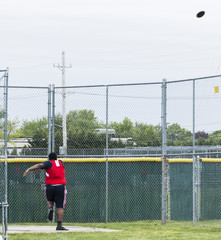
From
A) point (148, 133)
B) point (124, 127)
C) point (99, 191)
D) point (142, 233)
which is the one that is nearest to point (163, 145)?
point (148, 133)

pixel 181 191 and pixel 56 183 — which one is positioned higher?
pixel 56 183

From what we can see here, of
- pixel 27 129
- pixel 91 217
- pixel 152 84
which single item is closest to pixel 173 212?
pixel 91 217

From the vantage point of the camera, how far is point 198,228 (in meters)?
11.9

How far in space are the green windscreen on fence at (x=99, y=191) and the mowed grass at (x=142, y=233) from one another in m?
0.70

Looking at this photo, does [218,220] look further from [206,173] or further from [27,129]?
[27,129]

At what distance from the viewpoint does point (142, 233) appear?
35.3ft

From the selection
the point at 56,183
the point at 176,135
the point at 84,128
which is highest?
the point at 84,128

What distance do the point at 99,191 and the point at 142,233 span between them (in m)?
3.23

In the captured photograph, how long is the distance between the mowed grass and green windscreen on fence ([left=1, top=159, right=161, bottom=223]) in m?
0.70

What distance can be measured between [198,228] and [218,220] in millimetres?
2144

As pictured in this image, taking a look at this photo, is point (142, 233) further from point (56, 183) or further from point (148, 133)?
point (148, 133)

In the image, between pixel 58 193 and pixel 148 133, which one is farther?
pixel 148 133

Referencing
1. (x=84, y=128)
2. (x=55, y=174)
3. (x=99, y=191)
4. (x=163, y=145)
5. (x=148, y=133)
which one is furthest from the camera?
(x=84, y=128)

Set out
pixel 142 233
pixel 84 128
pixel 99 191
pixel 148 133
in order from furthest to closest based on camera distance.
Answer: pixel 84 128 < pixel 148 133 < pixel 99 191 < pixel 142 233
